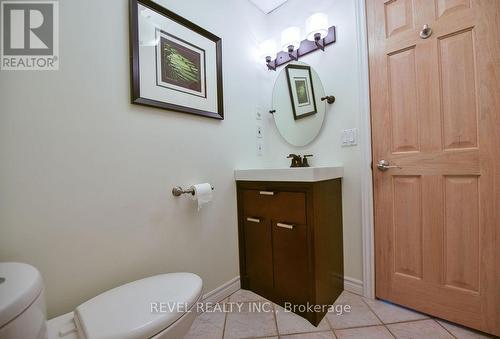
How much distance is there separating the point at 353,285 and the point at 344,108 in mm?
1252

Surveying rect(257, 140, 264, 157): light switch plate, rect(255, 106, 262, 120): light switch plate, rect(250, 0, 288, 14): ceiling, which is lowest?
rect(257, 140, 264, 157): light switch plate

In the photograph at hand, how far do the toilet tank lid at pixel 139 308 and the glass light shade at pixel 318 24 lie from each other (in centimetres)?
174

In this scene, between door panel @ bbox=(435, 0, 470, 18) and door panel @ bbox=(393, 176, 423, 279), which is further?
door panel @ bbox=(393, 176, 423, 279)

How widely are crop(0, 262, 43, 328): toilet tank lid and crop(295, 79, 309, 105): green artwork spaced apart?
5.75ft

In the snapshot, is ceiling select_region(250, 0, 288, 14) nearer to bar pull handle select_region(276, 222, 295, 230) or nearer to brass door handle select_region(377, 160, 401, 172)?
brass door handle select_region(377, 160, 401, 172)

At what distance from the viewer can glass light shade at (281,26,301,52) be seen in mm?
1643

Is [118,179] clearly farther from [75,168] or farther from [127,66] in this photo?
[127,66]

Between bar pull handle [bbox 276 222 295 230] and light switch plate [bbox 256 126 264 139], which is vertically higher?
light switch plate [bbox 256 126 264 139]

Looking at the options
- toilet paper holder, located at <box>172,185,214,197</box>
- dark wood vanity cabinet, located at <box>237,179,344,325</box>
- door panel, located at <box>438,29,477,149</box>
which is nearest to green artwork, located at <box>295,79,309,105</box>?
dark wood vanity cabinet, located at <box>237,179,344,325</box>

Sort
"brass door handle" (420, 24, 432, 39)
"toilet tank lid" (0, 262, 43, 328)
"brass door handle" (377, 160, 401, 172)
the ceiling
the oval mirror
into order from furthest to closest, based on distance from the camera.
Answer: the ceiling < the oval mirror < "brass door handle" (377, 160, 401, 172) < "brass door handle" (420, 24, 432, 39) < "toilet tank lid" (0, 262, 43, 328)

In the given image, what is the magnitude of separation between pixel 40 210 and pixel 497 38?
213 centimetres

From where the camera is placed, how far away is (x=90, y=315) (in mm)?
704

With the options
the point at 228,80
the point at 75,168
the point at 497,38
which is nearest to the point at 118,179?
the point at 75,168

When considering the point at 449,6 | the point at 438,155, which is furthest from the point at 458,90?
the point at 449,6
